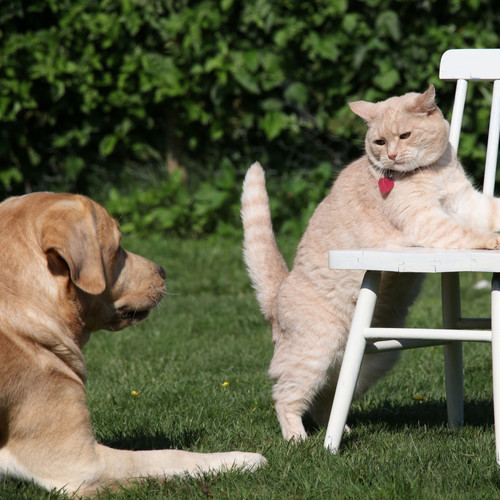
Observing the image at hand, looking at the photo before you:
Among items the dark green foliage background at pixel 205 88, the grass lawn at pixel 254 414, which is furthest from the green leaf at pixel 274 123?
the grass lawn at pixel 254 414

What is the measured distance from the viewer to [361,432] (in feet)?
10.2

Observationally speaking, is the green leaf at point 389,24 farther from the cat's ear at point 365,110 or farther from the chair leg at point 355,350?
the chair leg at point 355,350

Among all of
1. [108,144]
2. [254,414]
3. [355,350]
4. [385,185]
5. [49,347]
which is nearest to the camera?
[49,347]

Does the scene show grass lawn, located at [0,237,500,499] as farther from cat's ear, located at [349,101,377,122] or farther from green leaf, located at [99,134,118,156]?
green leaf, located at [99,134,118,156]

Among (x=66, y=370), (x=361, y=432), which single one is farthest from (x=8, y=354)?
(x=361, y=432)

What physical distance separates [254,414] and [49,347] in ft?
3.95

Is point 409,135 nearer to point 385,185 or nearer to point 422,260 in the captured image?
point 385,185

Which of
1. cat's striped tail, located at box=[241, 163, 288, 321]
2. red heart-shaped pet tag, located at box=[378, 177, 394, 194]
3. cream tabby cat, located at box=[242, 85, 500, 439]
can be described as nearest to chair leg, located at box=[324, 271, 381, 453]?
cream tabby cat, located at box=[242, 85, 500, 439]

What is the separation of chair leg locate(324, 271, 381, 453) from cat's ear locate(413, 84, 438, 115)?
846 millimetres

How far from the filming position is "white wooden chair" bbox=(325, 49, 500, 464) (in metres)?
2.47

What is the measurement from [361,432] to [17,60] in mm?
5287

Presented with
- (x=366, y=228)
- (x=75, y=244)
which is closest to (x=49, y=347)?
(x=75, y=244)

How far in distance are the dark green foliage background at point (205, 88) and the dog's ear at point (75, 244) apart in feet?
14.6

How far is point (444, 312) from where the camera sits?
3.19 m
